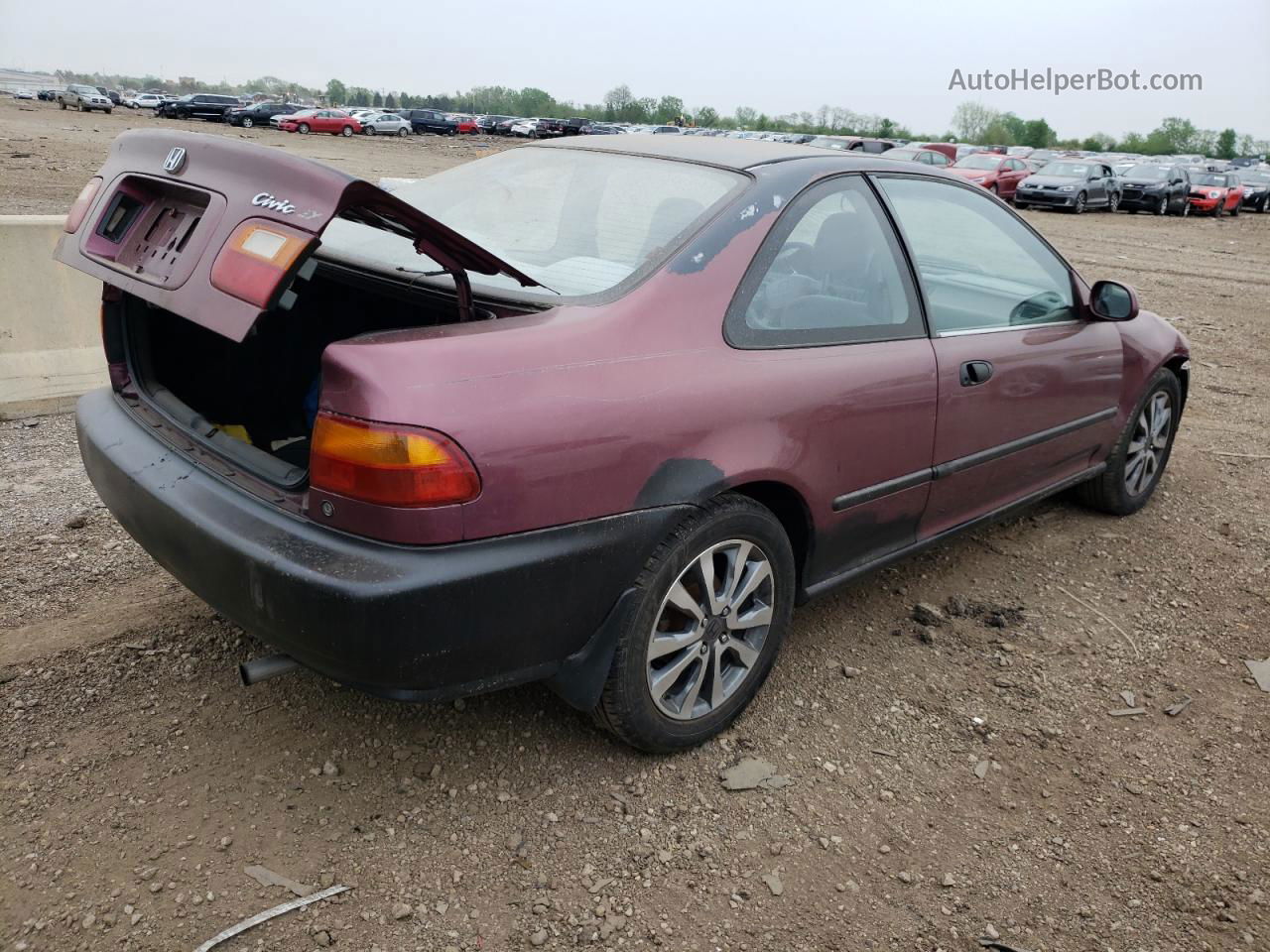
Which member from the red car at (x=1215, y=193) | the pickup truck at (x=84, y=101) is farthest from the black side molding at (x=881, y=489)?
the pickup truck at (x=84, y=101)

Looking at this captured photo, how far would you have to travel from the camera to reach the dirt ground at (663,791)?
7.39 ft

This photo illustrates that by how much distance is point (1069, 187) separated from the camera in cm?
2492

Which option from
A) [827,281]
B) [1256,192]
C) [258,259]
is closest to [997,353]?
[827,281]

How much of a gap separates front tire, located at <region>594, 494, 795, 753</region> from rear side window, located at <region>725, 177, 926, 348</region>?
1.70 ft

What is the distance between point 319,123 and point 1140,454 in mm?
47240

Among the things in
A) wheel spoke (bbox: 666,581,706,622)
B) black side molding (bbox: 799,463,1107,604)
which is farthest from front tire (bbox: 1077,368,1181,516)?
wheel spoke (bbox: 666,581,706,622)

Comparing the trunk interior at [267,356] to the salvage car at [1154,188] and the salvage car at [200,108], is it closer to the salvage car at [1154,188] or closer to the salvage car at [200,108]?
the salvage car at [1154,188]

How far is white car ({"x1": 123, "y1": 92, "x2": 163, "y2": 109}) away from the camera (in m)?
60.2

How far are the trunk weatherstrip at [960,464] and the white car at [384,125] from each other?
51.6 metres

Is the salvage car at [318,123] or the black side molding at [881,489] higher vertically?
the salvage car at [318,123]

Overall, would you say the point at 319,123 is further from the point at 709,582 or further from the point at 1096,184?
the point at 709,582

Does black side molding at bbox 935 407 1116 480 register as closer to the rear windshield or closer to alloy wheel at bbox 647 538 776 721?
alloy wheel at bbox 647 538 776 721

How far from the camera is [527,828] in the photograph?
250cm

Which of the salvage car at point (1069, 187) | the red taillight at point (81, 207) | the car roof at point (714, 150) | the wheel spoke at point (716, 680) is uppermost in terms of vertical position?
the salvage car at point (1069, 187)
